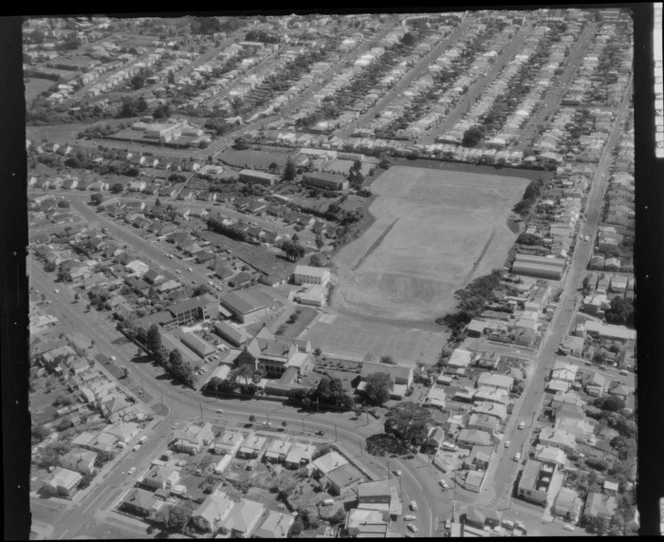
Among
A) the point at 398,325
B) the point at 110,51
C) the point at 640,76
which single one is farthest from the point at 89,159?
the point at 640,76

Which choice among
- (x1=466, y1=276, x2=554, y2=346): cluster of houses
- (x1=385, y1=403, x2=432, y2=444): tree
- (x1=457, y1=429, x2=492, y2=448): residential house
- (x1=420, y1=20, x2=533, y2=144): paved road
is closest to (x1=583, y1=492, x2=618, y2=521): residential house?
(x1=457, y1=429, x2=492, y2=448): residential house

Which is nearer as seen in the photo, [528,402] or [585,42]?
[528,402]

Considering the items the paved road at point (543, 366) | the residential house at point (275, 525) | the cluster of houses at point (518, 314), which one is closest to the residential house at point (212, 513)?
the residential house at point (275, 525)

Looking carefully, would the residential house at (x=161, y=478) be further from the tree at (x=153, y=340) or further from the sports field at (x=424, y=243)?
the sports field at (x=424, y=243)

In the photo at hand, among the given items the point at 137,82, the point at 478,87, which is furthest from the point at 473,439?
the point at 137,82

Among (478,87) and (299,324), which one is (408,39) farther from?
(299,324)

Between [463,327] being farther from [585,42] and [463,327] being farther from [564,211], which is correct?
[585,42]
